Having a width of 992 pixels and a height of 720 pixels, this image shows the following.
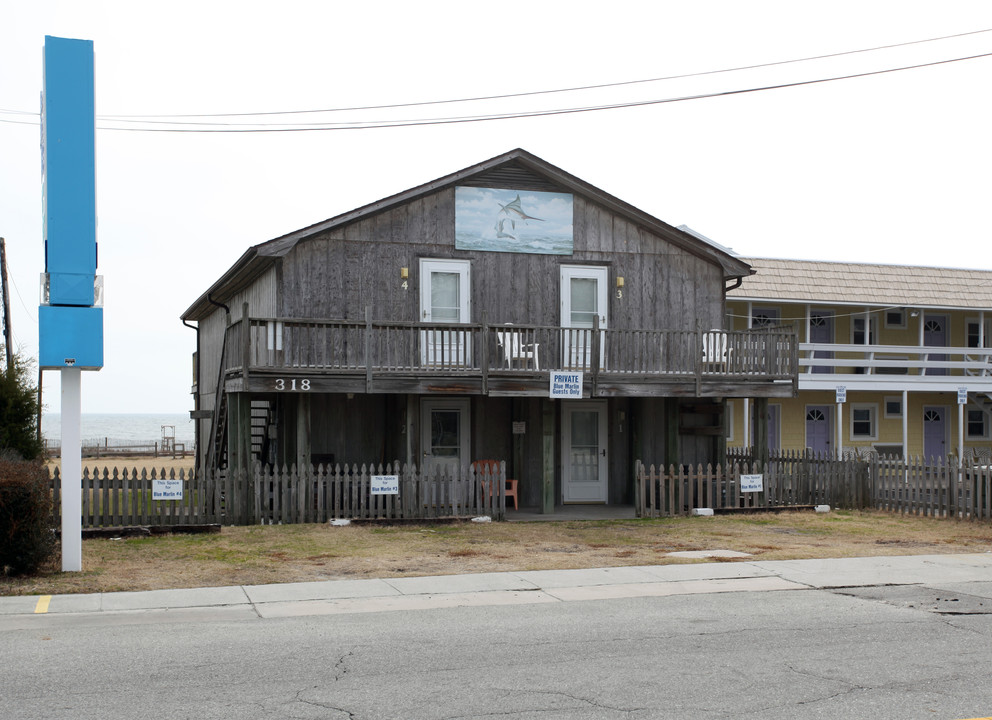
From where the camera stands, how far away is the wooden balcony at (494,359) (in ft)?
59.3

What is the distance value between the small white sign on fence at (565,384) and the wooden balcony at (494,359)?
26 cm

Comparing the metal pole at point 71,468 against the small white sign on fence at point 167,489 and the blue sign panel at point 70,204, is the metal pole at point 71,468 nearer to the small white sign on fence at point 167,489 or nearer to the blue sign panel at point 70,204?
the blue sign panel at point 70,204

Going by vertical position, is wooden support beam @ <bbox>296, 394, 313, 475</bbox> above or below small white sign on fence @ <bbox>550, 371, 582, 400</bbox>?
below

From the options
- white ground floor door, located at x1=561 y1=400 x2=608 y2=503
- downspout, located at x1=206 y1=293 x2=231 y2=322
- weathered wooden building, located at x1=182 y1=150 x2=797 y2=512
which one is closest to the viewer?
weathered wooden building, located at x1=182 y1=150 x2=797 y2=512

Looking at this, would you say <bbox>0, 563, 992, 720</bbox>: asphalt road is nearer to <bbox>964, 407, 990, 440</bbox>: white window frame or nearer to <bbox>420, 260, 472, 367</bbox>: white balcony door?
<bbox>420, 260, 472, 367</bbox>: white balcony door

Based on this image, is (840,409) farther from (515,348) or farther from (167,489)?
(167,489)

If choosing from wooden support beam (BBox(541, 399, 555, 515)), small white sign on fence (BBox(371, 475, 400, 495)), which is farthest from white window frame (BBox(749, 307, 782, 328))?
small white sign on fence (BBox(371, 475, 400, 495))

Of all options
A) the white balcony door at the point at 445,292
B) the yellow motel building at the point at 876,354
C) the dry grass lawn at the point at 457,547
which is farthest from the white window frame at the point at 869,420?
the white balcony door at the point at 445,292

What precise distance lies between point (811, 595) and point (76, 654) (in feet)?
24.9

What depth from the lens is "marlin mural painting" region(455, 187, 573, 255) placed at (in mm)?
20750

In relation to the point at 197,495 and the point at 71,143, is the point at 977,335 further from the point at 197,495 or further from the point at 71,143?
the point at 71,143

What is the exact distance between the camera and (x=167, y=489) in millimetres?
16391

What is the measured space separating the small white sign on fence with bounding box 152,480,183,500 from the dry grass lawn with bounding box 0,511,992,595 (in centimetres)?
70

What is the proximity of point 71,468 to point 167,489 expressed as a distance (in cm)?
389
